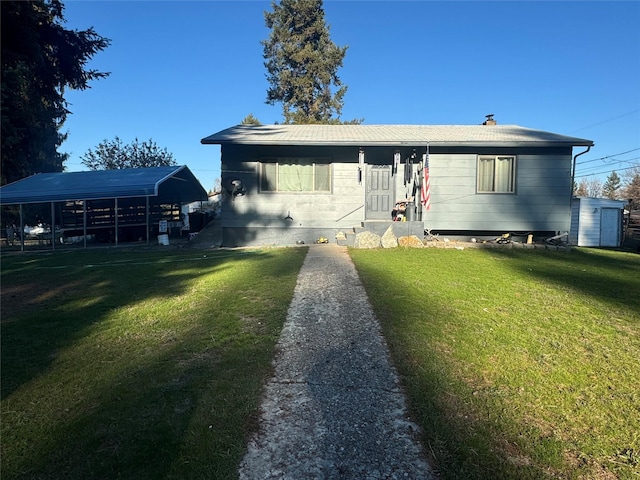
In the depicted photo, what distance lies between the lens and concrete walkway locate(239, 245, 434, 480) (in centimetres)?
Result: 235

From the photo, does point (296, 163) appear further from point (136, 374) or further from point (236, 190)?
point (136, 374)

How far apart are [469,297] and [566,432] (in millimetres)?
3316

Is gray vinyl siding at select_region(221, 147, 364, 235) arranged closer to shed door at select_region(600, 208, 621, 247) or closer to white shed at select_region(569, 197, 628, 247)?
white shed at select_region(569, 197, 628, 247)

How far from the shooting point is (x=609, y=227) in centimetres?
1698

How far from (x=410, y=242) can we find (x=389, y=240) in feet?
2.29

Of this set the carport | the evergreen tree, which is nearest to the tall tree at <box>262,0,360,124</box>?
the carport

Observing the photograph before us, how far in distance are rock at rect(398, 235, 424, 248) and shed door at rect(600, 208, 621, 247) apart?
35.3 ft

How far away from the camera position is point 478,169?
13.1 metres

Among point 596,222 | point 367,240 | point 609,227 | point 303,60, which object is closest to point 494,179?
point 367,240

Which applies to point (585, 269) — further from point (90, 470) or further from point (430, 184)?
point (90, 470)

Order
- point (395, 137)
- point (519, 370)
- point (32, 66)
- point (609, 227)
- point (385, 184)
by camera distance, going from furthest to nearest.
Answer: point (609, 227) → point (385, 184) → point (395, 137) → point (32, 66) → point (519, 370)

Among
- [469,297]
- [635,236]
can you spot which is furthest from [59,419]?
[635,236]

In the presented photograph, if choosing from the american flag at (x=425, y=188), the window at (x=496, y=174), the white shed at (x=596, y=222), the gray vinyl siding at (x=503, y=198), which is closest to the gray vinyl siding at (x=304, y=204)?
the american flag at (x=425, y=188)

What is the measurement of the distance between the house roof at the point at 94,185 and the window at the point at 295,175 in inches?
179
